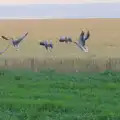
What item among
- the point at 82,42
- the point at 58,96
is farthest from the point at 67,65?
the point at 58,96

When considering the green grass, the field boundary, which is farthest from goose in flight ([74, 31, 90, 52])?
the green grass

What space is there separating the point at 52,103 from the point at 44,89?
2.52 meters

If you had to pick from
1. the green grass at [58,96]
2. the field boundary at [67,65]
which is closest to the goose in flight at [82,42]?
the field boundary at [67,65]

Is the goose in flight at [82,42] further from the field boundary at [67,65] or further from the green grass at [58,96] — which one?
the green grass at [58,96]

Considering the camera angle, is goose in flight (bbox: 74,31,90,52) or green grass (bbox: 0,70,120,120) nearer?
green grass (bbox: 0,70,120,120)

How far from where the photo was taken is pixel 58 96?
497 inches

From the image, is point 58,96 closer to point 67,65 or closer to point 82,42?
point 67,65

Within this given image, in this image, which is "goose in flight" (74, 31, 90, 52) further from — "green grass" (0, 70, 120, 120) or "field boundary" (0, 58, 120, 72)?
"green grass" (0, 70, 120, 120)

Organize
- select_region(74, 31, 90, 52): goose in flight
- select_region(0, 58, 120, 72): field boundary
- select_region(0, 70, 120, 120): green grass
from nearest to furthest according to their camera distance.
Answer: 1. select_region(0, 70, 120, 120): green grass
2. select_region(0, 58, 120, 72): field boundary
3. select_region(74, 31, 90, 52): goose in flight

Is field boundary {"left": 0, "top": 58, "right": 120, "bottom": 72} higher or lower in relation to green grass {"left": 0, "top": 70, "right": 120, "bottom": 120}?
higher

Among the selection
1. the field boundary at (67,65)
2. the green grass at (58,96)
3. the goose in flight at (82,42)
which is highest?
the goose in flight at (82,42)

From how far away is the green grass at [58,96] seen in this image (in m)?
10.1

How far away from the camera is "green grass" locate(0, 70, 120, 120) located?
33.3 feet

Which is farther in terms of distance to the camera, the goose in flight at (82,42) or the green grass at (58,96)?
the goose in flight at (82,42)
